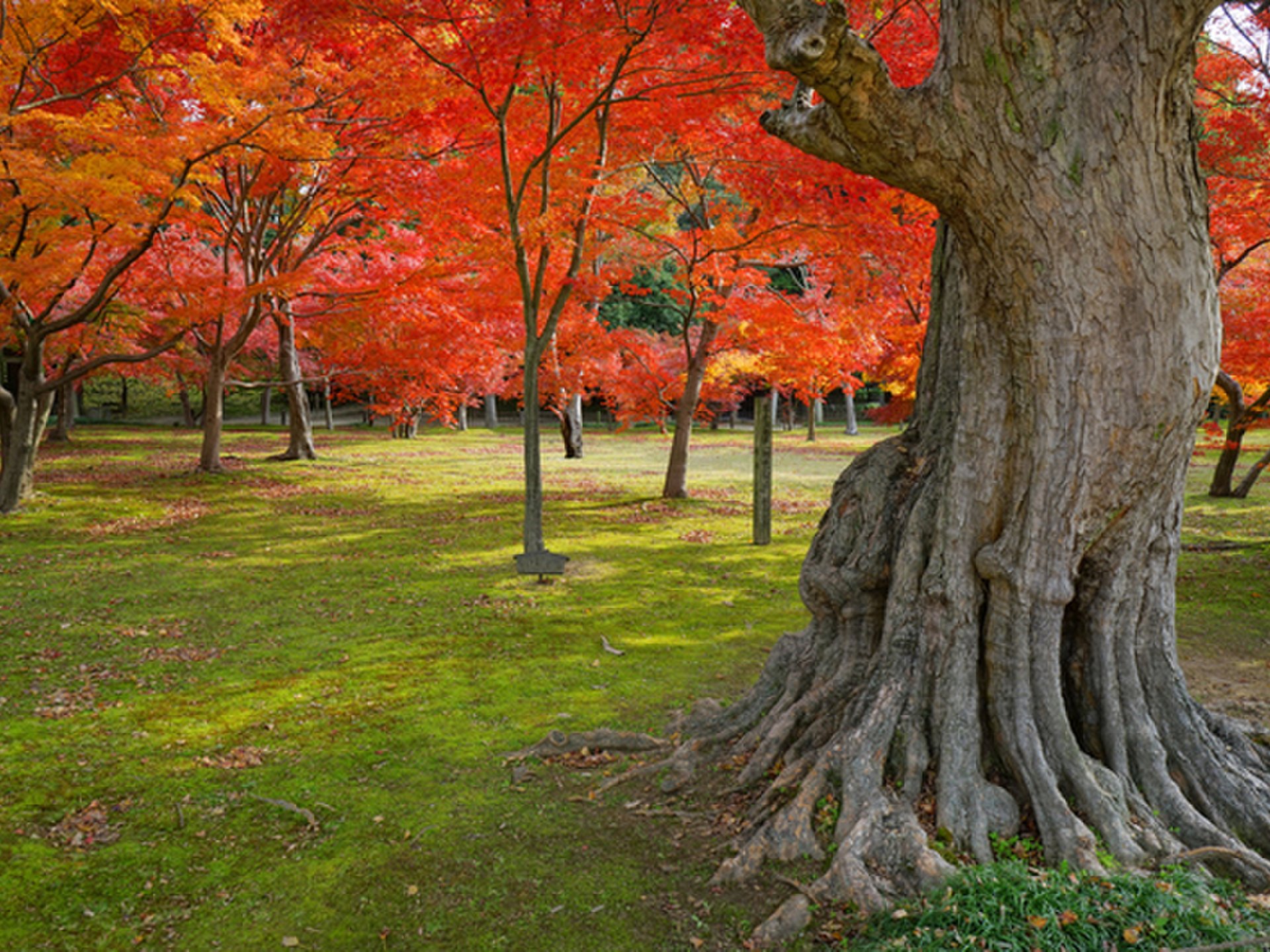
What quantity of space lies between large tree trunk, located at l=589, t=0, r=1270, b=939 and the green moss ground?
836 mm

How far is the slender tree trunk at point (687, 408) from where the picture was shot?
14.7 meters

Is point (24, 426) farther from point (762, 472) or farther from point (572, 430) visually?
point (572, 430)

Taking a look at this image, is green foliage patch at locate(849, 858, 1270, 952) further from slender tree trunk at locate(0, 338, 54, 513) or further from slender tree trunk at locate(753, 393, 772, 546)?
slender tree trunk at locate(0, 338, 54, 513)

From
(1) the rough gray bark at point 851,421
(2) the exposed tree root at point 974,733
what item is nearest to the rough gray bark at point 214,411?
(2) the exposed tree root at point 974,733

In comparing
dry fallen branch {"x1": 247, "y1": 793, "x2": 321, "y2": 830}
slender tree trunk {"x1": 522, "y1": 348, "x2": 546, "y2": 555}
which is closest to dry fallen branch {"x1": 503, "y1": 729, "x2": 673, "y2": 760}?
dry fallen branch {"x1": 247, "y1": 793, "x2": 321, "y2": 830}

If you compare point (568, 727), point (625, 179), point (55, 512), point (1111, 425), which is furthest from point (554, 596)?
point (625, 179)

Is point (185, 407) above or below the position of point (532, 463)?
above

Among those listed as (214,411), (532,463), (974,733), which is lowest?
(974,733)

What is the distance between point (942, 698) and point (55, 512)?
1420cm

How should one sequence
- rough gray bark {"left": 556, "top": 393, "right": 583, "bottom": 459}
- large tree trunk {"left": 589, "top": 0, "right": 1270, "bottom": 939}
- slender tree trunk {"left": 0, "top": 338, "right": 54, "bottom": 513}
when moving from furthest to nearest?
rough gray bark {"left": 556, "top": 393, "right": 583, "bottom": 459} < slender tree trunk {"left": 0, "top": 338, "right": 54, "bottom": 513} < large tree trunk {"left": 589, "top": 0, "right": 1270, "bottom": 939}

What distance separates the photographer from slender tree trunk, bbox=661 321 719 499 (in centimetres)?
1474

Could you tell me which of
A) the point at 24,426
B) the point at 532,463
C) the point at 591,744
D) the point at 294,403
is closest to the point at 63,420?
the point at 294,403

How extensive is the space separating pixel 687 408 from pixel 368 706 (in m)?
10.1

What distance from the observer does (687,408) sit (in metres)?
15.0
